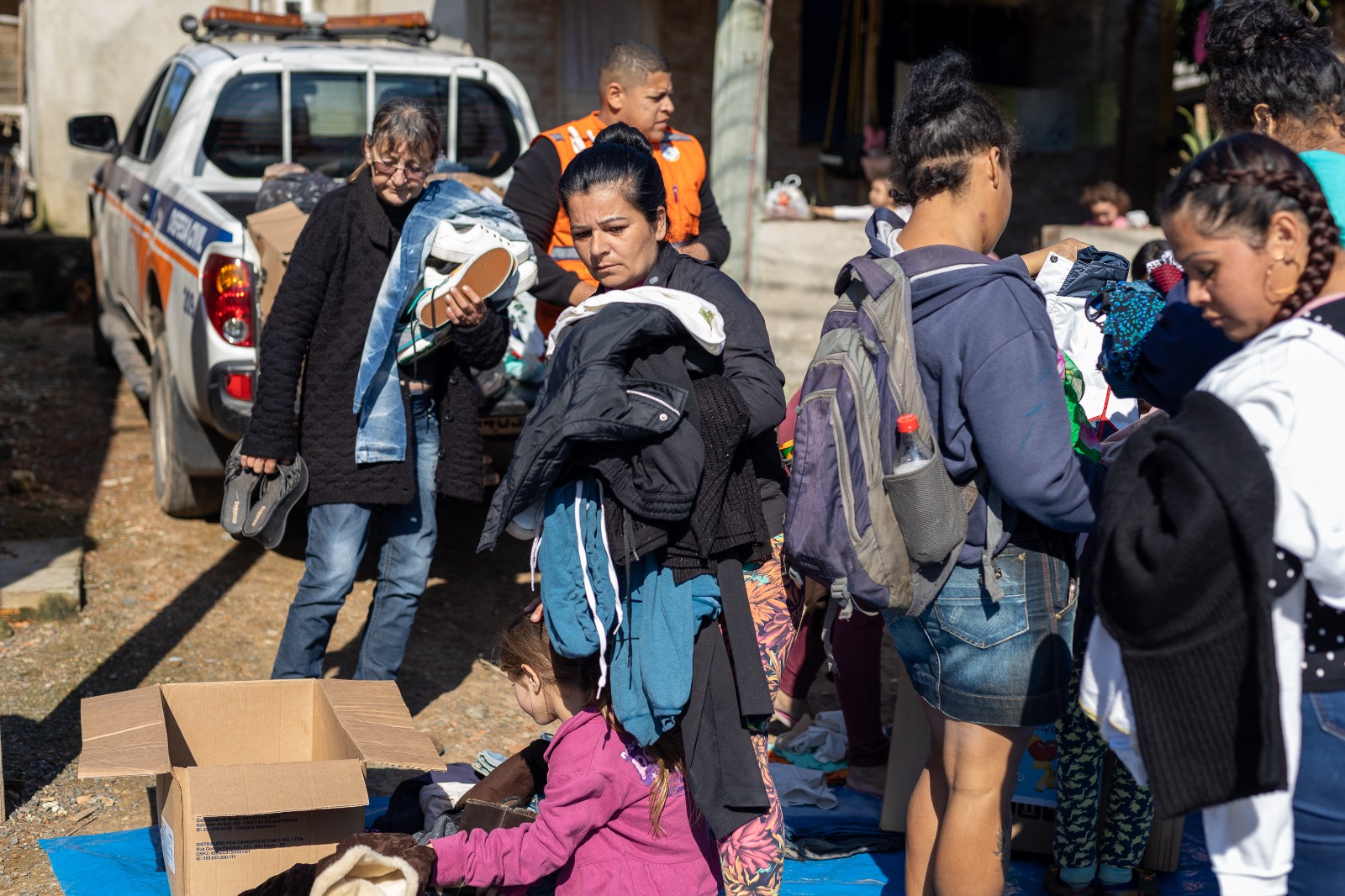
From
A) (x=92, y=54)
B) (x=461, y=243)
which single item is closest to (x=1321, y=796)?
(x=461, y=243)

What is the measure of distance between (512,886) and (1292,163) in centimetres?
231

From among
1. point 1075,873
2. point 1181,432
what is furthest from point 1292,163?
point 1075,873

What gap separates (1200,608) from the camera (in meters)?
1.84

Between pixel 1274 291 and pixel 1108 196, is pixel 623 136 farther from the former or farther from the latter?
pixel 1108 196

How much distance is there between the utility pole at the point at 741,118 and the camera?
323 inches

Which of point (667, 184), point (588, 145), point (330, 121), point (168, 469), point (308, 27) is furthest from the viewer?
point (308, 27)

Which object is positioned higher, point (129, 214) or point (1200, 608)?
point (129, 214)

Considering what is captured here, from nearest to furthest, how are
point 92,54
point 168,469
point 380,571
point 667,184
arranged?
point 380,571
point 667,184
point 168,469
point 92,54

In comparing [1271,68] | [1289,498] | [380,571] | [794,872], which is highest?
[1271,68]

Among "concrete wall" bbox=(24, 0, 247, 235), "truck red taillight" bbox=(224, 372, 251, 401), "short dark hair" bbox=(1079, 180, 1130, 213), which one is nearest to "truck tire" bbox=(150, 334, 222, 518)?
"truck red taillight" bbox=(224, 372, 251, 401)

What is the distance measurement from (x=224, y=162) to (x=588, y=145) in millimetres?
2613

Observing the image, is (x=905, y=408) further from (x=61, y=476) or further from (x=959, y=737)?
(x=61, y=476)

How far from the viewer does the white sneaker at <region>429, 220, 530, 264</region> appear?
373 centimetres

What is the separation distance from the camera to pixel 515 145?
652 centimetres
